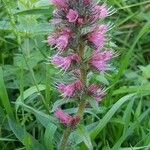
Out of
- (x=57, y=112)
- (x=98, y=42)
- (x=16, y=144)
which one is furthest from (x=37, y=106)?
(x=98, y=42)

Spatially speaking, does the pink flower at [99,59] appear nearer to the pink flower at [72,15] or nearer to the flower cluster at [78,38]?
the flower cluster at [78,38]

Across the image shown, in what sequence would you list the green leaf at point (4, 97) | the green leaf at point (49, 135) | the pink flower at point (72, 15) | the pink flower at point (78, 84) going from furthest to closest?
the green leaf at point (4, 97)
the green leaf at point (49, 135)
the pink flower at point (78, 84)
the pink flower at point (72, 15)


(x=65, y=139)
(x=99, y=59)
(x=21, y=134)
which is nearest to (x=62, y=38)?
(x=99, y=59)

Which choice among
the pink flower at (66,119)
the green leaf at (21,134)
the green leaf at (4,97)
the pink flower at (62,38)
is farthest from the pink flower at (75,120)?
the green leaf at (4,97)

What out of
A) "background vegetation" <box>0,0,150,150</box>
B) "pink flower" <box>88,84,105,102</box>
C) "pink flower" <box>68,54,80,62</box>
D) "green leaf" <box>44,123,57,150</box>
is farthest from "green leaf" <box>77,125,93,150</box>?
"pink flower" <box>68,54,80,62</box>

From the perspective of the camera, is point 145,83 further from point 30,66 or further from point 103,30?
point 103,30

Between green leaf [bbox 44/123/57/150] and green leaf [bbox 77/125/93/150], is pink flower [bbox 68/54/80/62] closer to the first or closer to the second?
green leaf [bbox 77/125/93/150]

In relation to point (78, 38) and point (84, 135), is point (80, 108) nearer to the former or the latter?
point (84, 135)
